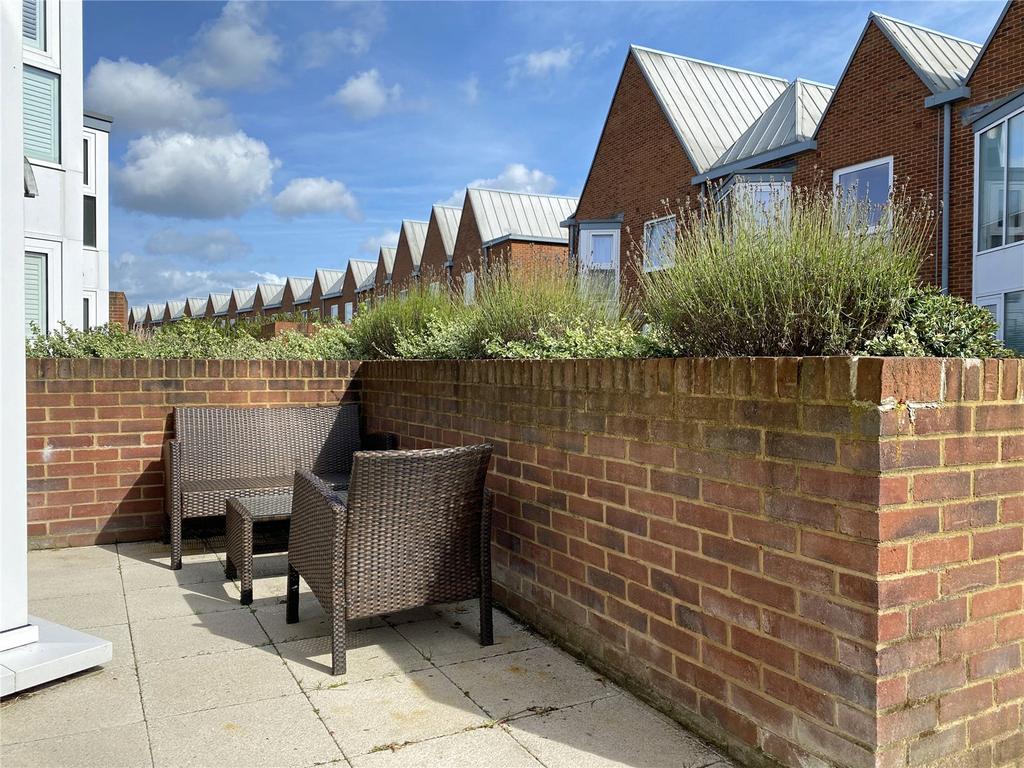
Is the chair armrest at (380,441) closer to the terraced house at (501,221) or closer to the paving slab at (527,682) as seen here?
the paving slab at (527,682)

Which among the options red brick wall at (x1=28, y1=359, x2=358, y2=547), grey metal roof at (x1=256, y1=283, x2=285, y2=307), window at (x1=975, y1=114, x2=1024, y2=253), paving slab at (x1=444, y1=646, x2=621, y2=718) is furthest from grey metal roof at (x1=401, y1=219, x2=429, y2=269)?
paving slab at (x1=444, y1=646, x2=621, y2=718)

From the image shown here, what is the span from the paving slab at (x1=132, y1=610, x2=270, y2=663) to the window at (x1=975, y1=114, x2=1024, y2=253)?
13250 millimetres

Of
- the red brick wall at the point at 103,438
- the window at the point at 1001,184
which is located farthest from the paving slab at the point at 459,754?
the window at the point at 1001,184

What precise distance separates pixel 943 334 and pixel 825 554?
121cm

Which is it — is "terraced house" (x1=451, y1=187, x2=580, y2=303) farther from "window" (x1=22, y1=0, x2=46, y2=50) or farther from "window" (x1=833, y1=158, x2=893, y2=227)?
"window" (x1=22, y1=0, x2=46, y2=50)

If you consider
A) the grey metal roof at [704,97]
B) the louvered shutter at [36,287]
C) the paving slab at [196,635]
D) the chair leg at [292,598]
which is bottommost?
the paving slab at [196,635]

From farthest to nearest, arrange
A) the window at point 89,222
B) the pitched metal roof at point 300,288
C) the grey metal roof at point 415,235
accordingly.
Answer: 1. the pitched metal roof at point 300,288
2. the grey metal roof at point 415,235
3. the window at point 89,222

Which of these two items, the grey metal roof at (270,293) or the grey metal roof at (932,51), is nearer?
the grey metal roof at (932,51)

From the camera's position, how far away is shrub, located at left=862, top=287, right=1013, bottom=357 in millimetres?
2902

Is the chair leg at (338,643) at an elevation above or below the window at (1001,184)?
below

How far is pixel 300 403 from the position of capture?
6531mm

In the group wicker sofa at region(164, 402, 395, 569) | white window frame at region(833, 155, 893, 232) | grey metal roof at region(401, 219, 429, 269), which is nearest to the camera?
wicker sofa at region(164, 402, 395, 569)

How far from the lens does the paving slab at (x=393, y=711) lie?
2.76m

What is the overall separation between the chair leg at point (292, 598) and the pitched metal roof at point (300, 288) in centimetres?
5175
